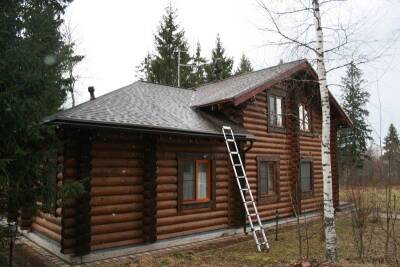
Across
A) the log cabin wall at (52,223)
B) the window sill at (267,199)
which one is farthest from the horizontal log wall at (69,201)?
the window sill at (267,199)

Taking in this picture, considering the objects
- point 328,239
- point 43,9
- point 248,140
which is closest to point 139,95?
point 248,140

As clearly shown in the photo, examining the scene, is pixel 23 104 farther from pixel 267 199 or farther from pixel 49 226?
pixel 267 199

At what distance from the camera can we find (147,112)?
10.6 metres

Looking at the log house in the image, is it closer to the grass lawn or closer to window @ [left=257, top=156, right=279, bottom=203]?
window @ [left=257, top=156, right=279, bottom=203]

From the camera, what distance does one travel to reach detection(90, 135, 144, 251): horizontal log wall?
29.0 feet

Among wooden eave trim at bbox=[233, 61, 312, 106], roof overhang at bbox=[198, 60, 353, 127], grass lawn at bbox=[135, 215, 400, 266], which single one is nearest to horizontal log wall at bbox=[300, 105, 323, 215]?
roof overhang at bbox=[198, 60, 353, 127]

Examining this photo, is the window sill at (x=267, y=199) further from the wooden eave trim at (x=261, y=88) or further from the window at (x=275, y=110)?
the wooden eave trim at (x=261, y=88)

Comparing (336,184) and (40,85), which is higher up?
(40,85)

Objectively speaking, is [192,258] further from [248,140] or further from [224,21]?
[224,21]

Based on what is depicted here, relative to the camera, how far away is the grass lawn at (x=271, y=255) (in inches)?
325

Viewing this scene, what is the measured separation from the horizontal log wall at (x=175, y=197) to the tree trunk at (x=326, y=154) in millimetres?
3826

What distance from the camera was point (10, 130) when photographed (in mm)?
5996

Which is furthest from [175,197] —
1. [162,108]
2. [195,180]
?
[162,108]

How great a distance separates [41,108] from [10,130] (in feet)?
2.07
